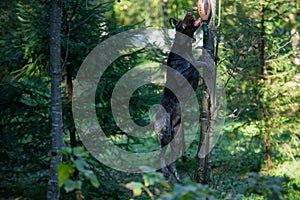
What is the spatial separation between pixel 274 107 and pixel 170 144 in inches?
208

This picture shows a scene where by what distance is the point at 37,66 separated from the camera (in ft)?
23.5

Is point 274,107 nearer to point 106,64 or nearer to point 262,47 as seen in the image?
point 262,47

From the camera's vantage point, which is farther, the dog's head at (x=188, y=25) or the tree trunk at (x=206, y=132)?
the tree trunk at (x=206, y=132)

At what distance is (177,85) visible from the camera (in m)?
3.80

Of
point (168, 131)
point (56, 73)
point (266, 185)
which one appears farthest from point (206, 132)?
point (266, 185)

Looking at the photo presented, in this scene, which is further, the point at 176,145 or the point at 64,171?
the point at 176,145

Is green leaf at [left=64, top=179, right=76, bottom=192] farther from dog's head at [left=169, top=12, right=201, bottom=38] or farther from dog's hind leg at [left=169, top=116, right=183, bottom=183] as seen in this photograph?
dog's head at [left=169, top=12, right=201, bottom=38]

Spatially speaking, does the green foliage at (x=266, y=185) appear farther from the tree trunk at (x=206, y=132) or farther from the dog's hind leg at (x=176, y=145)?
the tree trunk at (x=206, y=132)

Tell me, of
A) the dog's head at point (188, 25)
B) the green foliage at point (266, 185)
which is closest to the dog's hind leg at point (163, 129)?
the dog's head at point (188, 25)

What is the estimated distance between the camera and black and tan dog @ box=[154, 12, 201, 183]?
3.74 metres

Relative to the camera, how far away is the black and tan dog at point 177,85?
147 inches

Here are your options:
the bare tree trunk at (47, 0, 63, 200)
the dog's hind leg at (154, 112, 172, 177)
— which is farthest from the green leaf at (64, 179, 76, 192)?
the bare tree trunk at (47, 0, 63, 200)

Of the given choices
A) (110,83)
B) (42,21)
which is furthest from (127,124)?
(42,21)

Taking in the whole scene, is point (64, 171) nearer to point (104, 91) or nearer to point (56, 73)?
point (56, 73)
